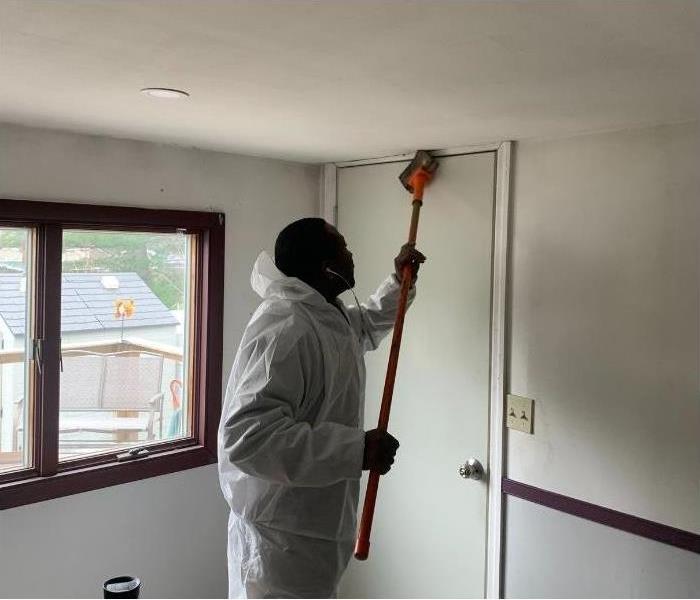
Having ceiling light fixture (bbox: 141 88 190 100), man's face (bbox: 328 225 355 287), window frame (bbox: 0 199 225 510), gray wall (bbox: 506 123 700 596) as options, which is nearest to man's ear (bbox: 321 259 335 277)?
man's face (bbox: 328 225 355 287)

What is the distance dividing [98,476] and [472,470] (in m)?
A: 1.20

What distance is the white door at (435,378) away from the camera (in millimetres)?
2270

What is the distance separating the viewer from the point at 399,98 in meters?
1.57

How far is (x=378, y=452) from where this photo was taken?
5.12 feet

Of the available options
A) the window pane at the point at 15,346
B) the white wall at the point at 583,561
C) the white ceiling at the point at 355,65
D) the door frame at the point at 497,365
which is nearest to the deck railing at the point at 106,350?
the window pane at the point at 15,346

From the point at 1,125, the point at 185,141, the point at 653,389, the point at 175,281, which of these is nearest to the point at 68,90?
the point at 1,125

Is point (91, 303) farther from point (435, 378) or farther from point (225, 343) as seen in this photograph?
point (435, 378)

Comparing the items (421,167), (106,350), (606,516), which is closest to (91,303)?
(106,350)

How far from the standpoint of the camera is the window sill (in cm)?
208

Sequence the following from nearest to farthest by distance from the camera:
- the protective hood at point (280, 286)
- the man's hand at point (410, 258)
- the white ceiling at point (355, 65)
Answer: the white ceiling at point (355, 65) < the protective hood at point (280, 286) < the man's hand at point (410, 258)

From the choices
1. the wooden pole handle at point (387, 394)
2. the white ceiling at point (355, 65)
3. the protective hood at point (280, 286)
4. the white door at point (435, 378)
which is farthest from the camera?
the white door at point (435, 378)

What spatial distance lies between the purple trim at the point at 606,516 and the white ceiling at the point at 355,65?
105 cm

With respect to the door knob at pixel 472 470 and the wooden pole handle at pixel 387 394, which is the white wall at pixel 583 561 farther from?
the wooden pole handle at pixel 387 394

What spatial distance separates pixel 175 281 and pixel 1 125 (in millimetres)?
753
